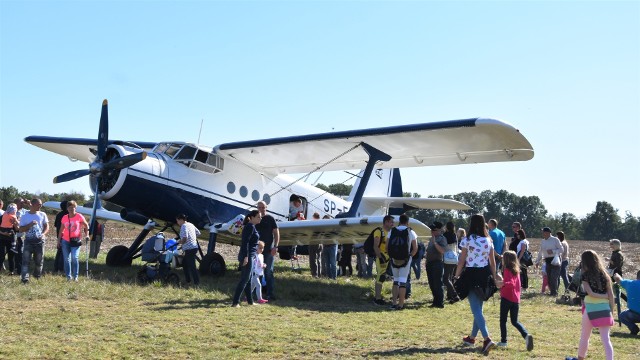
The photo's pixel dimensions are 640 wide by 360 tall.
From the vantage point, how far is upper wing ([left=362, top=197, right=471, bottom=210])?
17569mm

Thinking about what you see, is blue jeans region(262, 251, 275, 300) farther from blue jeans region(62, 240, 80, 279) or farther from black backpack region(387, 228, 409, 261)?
blue jeans region(62, 240, 80, 279)

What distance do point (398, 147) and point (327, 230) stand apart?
2.93 metres

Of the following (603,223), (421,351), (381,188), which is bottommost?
(421,351)

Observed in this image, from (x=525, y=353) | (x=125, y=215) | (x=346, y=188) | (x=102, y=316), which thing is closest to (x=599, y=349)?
(x=525, y=353)

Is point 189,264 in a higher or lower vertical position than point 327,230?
lower

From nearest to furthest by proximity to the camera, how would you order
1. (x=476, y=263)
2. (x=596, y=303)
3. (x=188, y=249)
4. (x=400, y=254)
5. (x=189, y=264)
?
(x=596, y=303) → (x=476, y=263) → (x=400, y=254) → (x=188, y=249) → (x=189, y=264)

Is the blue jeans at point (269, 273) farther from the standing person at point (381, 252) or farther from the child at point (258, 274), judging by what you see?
the standing person at point (381, 252)

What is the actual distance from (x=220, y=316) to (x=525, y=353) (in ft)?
13.9

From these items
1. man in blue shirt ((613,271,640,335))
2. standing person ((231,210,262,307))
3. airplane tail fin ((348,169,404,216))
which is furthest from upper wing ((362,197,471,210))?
standing person ((231,210,262,307))

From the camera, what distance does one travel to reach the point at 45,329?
7391mm

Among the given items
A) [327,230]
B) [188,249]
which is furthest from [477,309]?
[327,230]

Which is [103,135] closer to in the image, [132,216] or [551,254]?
[132,216]

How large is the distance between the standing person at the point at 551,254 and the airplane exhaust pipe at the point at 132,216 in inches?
386

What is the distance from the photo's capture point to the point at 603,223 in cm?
9156
